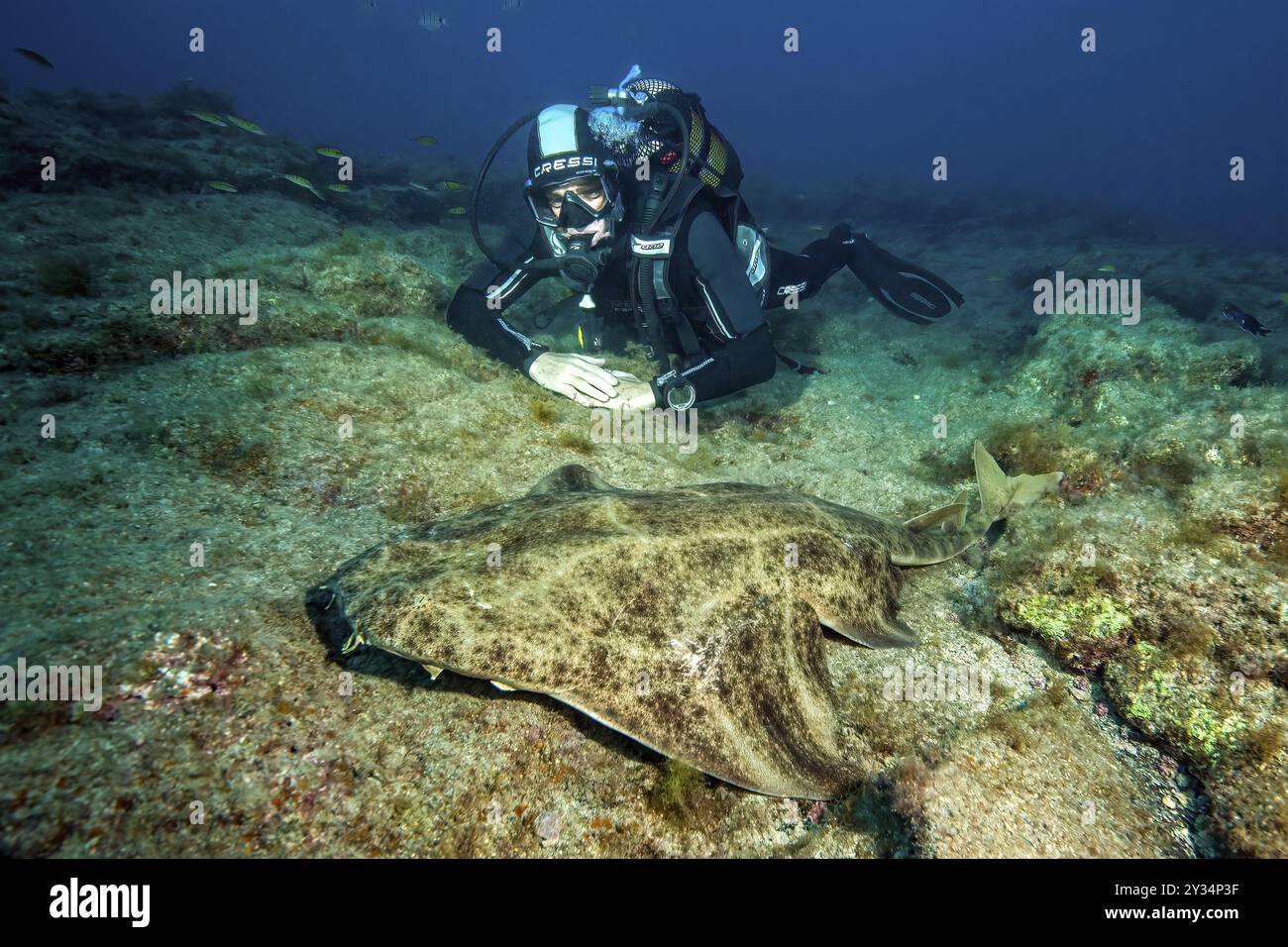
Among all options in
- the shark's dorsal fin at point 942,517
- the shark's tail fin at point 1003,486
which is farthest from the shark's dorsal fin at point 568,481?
the shark's tail fin at point 1003,486

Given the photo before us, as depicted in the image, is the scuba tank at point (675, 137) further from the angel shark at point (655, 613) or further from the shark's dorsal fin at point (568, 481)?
the angel shark at point (655, 613)

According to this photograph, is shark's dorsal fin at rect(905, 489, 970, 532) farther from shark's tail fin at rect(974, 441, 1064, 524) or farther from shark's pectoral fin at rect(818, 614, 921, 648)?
shark's pectoral fin at rect(818, 614, 921, 648)

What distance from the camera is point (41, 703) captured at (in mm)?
1950

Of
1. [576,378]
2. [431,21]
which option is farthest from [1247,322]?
[431,21]

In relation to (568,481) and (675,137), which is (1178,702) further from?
(675,137)

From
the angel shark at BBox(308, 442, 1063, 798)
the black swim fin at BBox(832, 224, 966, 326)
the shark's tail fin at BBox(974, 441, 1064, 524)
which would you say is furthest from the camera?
the black swim fin at BBox(832, 224, 966, 326)

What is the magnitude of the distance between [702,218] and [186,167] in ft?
37.2

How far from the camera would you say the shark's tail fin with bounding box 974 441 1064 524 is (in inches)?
177

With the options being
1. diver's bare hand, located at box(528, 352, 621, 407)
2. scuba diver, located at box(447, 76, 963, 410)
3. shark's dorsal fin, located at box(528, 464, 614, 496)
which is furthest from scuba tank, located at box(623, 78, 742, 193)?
shark's dorsal fin, located at box(528, 464, 614, 496)

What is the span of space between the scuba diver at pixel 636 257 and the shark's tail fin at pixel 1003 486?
8.42 feet

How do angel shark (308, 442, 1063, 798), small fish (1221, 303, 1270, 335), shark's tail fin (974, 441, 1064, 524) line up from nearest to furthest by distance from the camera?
angel shark (308, 442, 1063, 798), shark's tail fin (974, 441, 1064, 524), small fish (1221, 303, 1270, 335)

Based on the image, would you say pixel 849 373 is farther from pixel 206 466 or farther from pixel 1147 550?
pixel 206 466

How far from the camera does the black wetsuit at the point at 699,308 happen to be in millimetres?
6082

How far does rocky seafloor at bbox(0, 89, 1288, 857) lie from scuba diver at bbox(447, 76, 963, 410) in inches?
21.8
